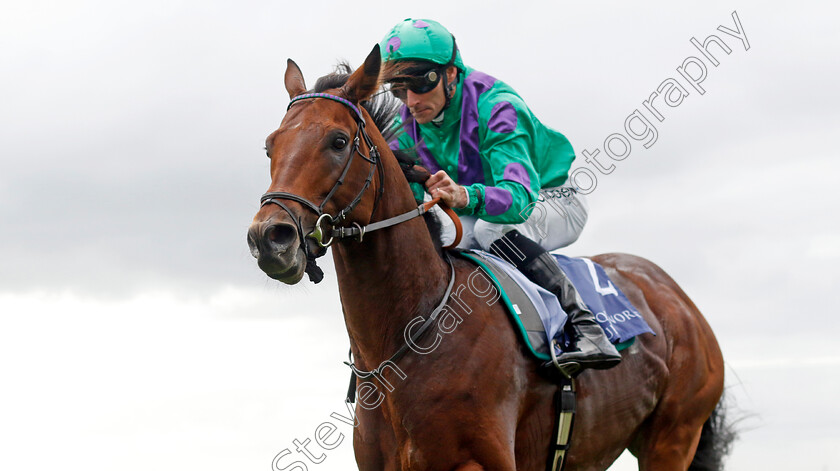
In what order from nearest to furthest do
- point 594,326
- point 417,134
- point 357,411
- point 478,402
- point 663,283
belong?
point 478,402
point 357,411
point 594,326
point 417,134
point 663,283

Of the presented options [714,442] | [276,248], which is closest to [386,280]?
[276,248]

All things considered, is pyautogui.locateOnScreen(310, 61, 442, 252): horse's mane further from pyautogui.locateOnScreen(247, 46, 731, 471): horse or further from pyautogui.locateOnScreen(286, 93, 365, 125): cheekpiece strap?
pyautogui.locateOnScreen(286, 93, 365, 125): cheekpiece strap

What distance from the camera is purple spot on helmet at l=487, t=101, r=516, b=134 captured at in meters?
5.18

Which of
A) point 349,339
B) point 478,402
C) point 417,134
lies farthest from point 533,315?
point 417,134

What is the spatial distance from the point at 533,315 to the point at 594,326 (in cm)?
46

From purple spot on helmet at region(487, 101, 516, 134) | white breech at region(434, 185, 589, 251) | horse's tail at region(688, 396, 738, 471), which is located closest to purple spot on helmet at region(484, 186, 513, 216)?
purple spot on helmet at region(487, 101, 516, 134)

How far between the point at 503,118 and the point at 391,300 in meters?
1.38

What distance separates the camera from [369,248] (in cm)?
443

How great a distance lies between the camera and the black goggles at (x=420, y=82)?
530cm

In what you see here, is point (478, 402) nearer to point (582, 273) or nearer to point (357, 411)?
point (357, 411)

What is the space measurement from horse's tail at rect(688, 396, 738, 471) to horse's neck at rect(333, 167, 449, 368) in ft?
10.9

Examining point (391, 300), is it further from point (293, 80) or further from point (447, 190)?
point (293, 80)

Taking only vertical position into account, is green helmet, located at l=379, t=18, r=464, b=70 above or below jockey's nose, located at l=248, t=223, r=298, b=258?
above

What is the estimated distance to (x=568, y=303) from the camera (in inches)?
206
